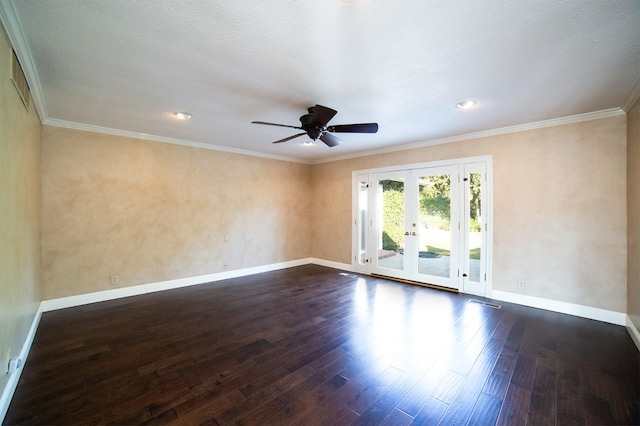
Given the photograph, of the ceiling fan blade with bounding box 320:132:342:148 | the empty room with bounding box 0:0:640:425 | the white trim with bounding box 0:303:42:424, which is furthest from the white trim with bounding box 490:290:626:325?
the white trim with bounding box 0:303:42:424

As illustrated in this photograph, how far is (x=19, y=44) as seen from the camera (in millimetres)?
2023

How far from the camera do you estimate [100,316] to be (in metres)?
3.59

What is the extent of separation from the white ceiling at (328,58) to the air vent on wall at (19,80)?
9 cm

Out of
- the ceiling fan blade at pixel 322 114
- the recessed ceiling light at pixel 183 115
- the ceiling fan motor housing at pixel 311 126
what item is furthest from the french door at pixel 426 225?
the recessed ceiling light at pixel 183 115

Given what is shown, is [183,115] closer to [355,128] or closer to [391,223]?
[355,128]

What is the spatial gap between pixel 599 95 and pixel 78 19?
4874mm

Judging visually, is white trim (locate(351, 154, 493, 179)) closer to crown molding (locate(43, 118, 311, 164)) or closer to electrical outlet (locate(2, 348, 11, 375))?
crown molding (locate(43, 118, 311, 164))

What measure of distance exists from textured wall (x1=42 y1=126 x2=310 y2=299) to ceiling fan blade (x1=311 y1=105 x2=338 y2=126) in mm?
3176

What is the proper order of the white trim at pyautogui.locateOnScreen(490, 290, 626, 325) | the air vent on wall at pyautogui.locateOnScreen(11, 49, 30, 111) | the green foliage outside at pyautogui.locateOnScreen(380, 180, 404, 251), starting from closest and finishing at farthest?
the air vent on wall at pyautogui.locateOnScreen(11, 49, 30, 111) → the white trim at pyautogui.locateOnScreen(490, 290, 626, 325) → the green foliage outside at pyautogui.locateOnScreen(380, 180, 404, 251)

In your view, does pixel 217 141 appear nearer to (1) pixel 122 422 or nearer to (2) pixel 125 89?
(2) pixel 125 89

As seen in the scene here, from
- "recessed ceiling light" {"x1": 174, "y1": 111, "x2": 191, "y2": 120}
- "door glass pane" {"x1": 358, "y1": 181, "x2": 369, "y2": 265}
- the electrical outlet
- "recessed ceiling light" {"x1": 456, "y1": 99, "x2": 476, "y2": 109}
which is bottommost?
the electrical outlet

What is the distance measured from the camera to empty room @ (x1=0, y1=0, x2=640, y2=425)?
189 centimetres

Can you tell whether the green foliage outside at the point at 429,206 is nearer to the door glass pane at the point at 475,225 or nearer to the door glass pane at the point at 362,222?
the door glass pane at the point at 475,225

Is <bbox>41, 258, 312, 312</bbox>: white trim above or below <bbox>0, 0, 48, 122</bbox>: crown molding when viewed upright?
below
